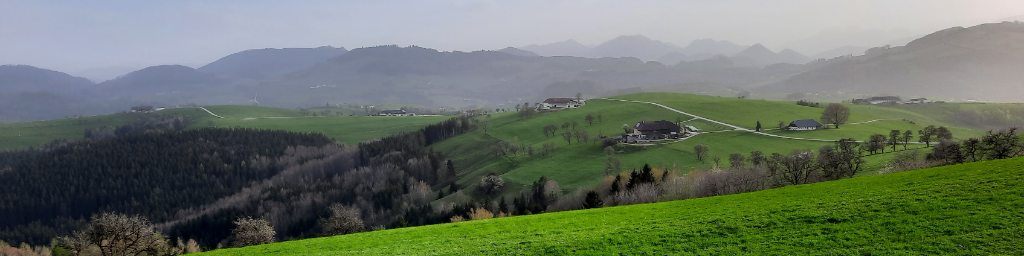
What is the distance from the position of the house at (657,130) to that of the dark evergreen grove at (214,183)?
5316 cm

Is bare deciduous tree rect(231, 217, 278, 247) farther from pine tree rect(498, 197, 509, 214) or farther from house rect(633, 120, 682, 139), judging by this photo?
house rect(633, 120, 682, 139)

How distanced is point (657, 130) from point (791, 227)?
9845 centimetres

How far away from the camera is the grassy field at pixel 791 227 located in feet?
72.3

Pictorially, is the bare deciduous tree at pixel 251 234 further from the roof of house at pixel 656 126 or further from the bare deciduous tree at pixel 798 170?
the roof of house at pixel 656 126

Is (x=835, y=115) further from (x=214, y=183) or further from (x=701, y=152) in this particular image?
(x=214, y=183)

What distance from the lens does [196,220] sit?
128250 millimetres

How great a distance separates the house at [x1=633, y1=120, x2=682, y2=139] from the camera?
11981cm

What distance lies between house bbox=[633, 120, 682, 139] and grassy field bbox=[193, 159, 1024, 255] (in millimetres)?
81746

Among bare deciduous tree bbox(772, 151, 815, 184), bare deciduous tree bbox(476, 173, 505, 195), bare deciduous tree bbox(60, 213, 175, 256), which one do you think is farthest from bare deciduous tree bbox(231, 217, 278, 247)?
bare deciduous tree bbox(772, 151, 815, 184)

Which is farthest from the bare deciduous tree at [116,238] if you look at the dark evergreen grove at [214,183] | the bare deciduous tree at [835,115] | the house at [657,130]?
the bare deciduous tree at [835,115]

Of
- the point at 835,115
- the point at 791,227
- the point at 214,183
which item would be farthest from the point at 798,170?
the point at 214,183

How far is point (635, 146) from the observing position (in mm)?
111375

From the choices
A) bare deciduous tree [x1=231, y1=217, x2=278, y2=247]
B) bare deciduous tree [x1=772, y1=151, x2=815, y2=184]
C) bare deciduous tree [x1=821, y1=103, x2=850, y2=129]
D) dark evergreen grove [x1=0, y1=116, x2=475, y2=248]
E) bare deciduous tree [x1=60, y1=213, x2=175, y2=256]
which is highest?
bare deciduous tree [x1=821, y1=103, x2=850, y2=129]

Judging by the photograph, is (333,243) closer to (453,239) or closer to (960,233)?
(453,239)
